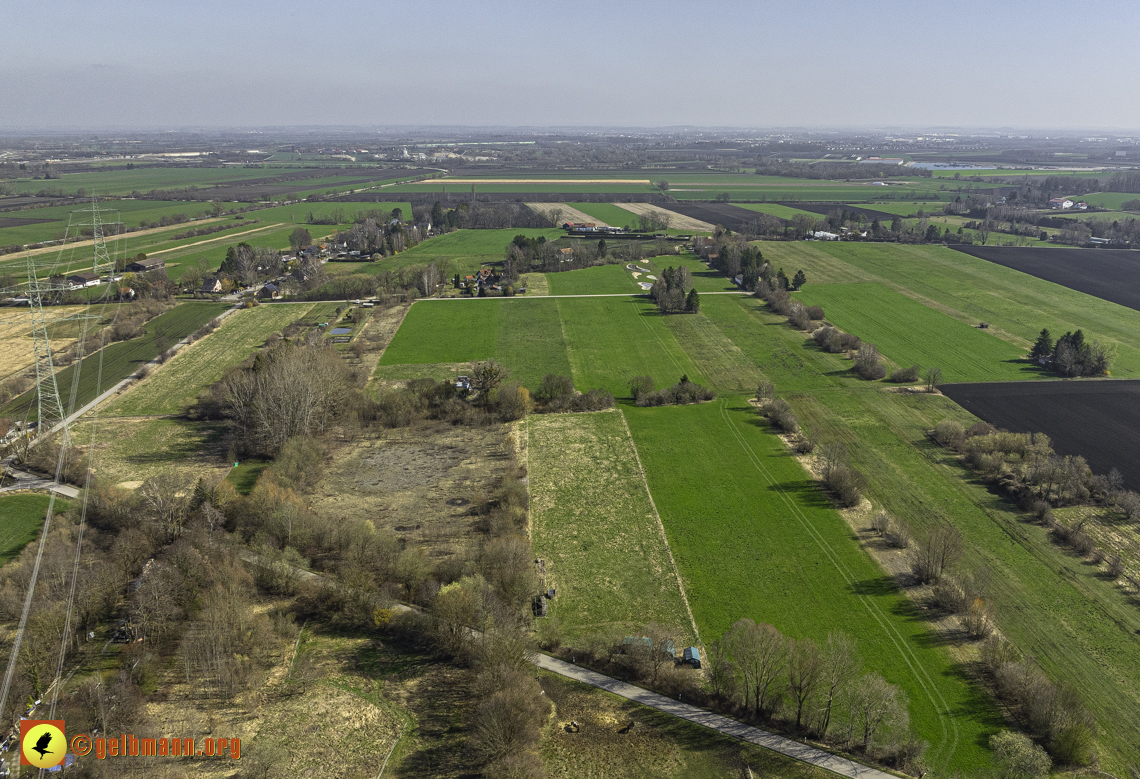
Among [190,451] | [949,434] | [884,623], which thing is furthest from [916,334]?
[190,451]

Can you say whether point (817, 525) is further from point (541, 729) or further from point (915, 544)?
point (541, 729)

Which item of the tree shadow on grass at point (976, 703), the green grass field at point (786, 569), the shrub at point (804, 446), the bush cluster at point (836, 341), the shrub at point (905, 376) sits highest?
the bush cluster at point (836, 341)

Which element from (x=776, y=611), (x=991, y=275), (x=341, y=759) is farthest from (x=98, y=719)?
(x=991, y=275)

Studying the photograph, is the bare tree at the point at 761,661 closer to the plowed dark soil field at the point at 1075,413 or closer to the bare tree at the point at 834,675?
the bare tree at the point at 834,675

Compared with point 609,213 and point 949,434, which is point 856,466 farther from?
point 609,213

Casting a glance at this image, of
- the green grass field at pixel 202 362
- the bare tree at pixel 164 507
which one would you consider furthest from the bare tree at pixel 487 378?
the green grass field at pixel 202 362
